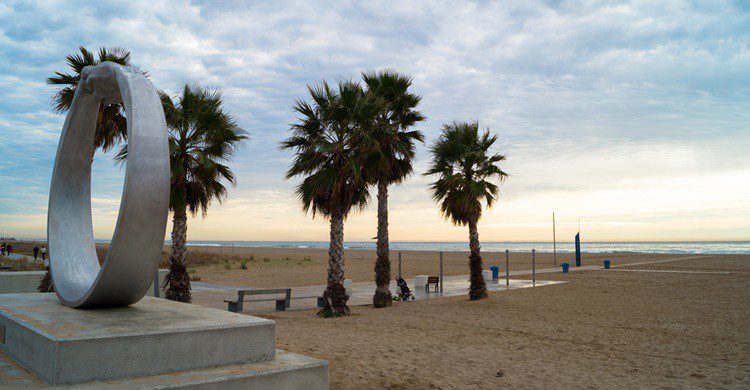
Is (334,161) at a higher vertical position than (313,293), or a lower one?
higher

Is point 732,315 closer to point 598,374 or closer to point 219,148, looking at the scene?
point 598,374

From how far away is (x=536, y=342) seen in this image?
10742mm

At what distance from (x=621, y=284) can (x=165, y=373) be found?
23645 mm

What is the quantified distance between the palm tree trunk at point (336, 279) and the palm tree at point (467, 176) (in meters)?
5.13

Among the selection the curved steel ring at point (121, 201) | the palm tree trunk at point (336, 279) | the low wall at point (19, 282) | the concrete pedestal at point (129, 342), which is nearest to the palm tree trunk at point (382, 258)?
the palm tree trunk at point (336, 279)

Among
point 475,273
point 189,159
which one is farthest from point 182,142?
point 475,273

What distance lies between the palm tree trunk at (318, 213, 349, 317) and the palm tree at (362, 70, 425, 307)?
188 cm

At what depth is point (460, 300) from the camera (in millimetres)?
18453

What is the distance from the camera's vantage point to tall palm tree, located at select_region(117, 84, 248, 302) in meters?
13.3

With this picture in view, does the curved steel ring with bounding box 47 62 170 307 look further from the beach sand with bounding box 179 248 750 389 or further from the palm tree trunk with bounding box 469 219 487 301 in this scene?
the palm tree trunk with bounding box 469 219 487 301

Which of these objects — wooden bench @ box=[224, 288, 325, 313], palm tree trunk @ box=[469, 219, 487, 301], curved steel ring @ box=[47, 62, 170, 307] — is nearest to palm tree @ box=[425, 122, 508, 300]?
palm tree trunk @ box=[469, 219, 487, 301]

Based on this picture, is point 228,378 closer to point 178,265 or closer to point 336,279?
point 178,265

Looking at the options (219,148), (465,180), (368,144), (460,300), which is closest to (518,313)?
(460,300)

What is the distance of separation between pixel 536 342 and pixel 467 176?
29.1ft
